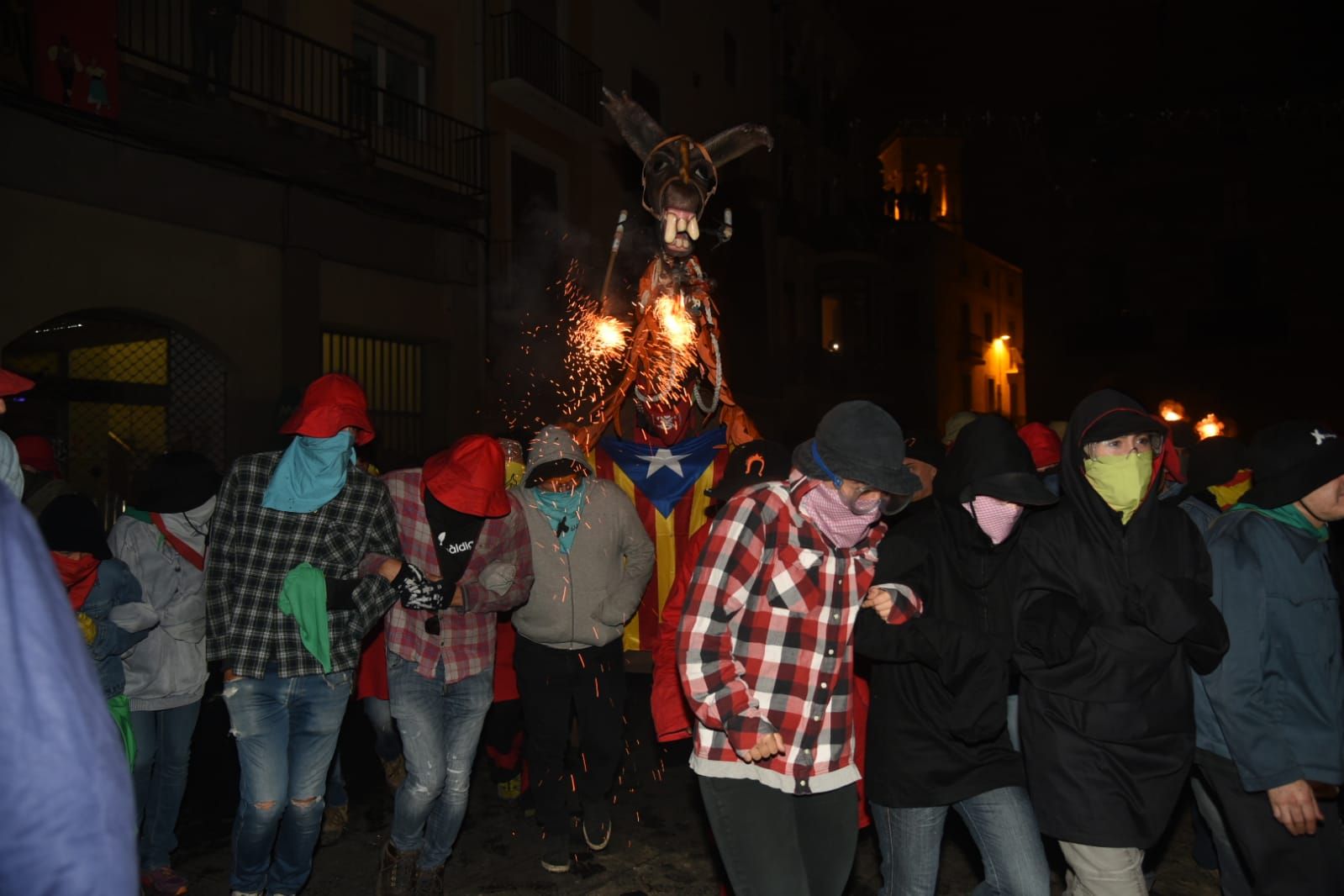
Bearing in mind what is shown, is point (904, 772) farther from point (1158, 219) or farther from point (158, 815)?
point (1158, 219)

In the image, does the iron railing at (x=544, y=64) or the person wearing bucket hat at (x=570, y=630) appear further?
the iron railing at (x=544, y=64)

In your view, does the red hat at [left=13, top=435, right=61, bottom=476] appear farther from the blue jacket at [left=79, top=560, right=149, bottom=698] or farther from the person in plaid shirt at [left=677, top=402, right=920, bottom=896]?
the person in plaid shirt at [left=677, top=402, right=920, bottom=896]

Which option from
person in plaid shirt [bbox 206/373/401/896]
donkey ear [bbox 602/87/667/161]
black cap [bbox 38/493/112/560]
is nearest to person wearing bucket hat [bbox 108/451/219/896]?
black cap [bbox 38/493/112/560]

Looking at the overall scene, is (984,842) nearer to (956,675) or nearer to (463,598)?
(956,675)

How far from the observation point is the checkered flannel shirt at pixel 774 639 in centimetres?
312

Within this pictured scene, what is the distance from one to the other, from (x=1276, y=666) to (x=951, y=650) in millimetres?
1253

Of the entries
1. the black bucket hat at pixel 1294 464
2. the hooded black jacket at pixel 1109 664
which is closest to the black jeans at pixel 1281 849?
the hooded black jacket at pixel 1109 664

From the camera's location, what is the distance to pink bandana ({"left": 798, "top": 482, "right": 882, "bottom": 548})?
126 inches

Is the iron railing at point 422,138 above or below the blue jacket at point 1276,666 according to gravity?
above

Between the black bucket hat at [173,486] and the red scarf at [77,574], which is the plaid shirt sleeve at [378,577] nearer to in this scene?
the black bucket hat at [173,486]

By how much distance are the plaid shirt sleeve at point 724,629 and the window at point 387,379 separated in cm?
1018

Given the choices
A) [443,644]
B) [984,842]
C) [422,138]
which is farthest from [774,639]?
[422,138]

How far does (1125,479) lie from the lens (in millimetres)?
3520

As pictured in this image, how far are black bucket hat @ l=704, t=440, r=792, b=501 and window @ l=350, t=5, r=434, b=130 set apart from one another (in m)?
9.99
